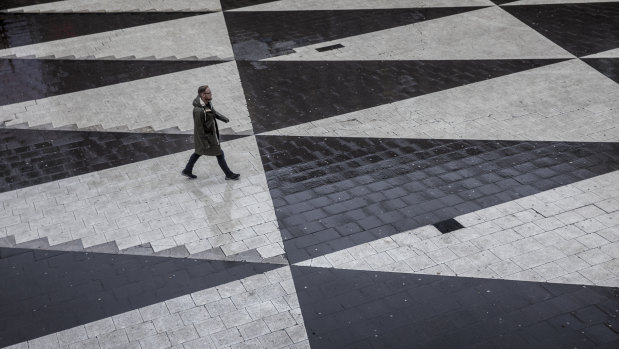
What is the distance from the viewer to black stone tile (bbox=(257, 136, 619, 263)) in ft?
27.7

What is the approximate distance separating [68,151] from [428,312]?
6431mm

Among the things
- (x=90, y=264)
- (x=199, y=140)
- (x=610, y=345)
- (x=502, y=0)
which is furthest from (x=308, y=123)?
(x=502, y=0)

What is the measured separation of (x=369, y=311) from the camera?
7121 mm

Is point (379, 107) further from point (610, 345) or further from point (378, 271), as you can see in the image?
point (610, 345)

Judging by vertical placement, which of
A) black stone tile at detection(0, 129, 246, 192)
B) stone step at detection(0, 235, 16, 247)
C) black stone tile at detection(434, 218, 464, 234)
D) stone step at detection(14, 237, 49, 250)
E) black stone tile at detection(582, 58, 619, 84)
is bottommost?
black stone tile at detection(434, 218, 464, 234)

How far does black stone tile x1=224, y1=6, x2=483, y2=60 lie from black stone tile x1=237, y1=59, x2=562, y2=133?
86 cm

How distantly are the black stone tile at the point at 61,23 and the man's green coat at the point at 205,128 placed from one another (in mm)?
7817

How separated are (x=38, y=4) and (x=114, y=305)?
12925 mm

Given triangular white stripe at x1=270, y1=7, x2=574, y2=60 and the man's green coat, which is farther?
triangular white stripe at x1=270, y1=7, x2=574, y2=60

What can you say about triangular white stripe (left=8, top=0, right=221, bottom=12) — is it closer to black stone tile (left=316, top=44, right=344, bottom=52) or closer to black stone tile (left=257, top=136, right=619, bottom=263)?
black stone tile (left=316, top=44, right=344, bottom=52)

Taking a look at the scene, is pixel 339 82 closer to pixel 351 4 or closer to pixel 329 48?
pixel 329 48

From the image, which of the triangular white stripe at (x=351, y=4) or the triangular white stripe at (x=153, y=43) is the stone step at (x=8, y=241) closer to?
the triangular white stripe at (x=153, y=43)

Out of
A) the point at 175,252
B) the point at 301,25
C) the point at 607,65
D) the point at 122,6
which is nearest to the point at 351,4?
the point at 301,25

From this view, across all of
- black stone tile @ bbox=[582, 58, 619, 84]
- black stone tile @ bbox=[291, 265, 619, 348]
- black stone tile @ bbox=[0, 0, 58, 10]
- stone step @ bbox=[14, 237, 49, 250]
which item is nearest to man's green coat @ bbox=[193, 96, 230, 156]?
stone step @ bbox=[14, 237, 49, 250]
